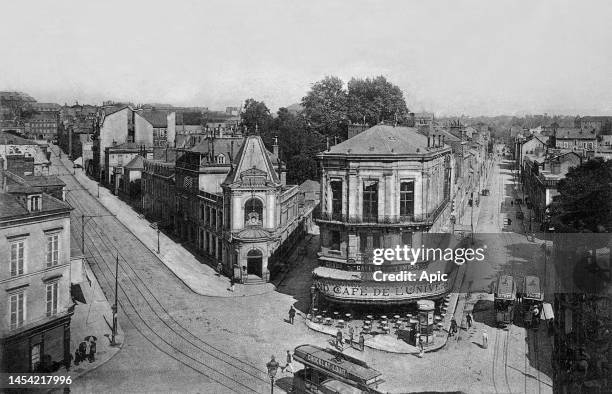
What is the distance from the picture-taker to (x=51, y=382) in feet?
91.0

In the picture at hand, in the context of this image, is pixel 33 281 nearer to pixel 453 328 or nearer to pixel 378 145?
pixel 378 145

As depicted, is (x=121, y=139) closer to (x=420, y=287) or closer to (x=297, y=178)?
(x=297, y=178)

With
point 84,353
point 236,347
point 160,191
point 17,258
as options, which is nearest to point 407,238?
point 236,347

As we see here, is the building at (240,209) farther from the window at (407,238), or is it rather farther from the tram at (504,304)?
the tram at (504,304)

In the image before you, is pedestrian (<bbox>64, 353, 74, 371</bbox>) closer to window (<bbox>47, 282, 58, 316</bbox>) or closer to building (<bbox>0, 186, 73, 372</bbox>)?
building (<bbox>0, 186, 73, 372</bbox>)

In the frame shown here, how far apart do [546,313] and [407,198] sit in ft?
37.6

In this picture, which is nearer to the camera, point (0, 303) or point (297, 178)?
point (0, 303)

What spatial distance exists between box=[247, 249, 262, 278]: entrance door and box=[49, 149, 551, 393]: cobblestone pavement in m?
2.67

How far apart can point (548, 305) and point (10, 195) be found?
3356 centimetres

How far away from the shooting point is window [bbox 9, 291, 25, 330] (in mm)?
29067

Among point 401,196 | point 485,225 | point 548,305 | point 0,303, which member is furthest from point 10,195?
point 485,225

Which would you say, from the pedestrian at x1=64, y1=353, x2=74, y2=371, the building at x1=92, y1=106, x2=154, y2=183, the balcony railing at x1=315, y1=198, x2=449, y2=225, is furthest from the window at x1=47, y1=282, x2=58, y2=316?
the building at x1=92, y1=106, x2=154, y2=183

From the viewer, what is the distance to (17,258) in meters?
29.3

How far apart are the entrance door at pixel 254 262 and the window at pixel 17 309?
21.1m
